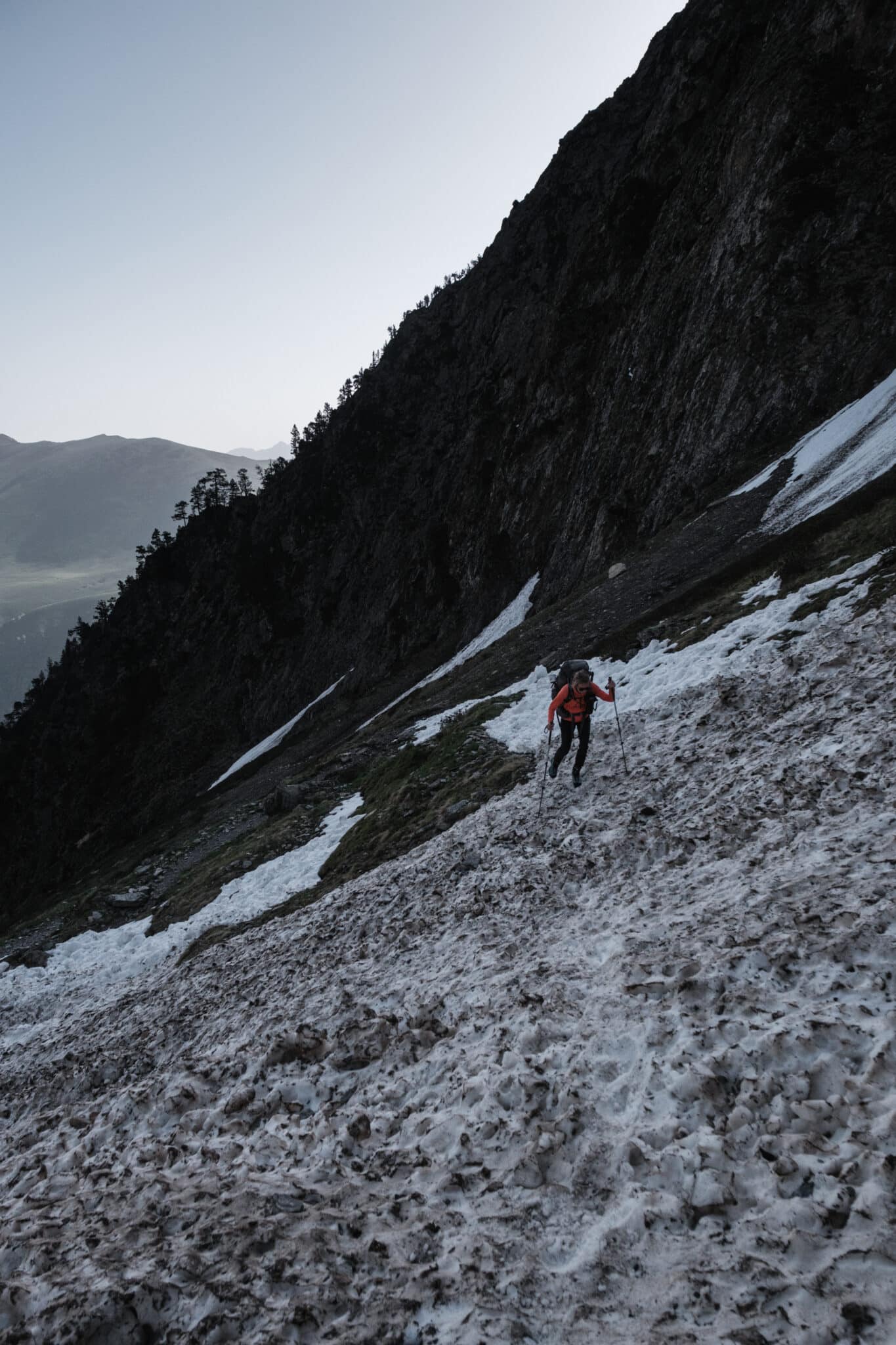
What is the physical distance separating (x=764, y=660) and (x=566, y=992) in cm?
1074

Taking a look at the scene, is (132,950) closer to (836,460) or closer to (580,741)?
(580,741)

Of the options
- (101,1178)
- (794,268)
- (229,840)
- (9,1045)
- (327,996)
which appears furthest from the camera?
(794,268)

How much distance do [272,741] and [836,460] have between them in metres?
62.1

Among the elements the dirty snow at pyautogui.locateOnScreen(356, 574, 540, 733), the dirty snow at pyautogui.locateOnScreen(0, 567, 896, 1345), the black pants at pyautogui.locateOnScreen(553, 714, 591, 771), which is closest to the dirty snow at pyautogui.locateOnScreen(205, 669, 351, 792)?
the dirty snow at pyautogui.locateOnScreen(356, 574, 540, 733)

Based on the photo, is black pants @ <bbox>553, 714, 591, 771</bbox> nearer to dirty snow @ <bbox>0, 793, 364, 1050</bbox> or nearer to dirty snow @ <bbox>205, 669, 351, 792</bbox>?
dirty snow @ <bbox>0, 793, 364, 1050</bbox>

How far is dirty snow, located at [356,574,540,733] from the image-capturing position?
179 feet

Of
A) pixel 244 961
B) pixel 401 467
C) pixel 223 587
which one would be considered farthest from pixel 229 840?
pixel 223 587

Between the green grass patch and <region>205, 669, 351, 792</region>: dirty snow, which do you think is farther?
<region>205, 669, 351, 792</region>: dirty snow

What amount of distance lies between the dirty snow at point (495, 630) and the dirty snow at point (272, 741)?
20.5 meters

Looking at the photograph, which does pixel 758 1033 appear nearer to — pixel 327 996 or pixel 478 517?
pixel 327 996

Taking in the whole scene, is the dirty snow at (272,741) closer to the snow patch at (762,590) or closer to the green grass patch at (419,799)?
the green grass patch at (419,799)

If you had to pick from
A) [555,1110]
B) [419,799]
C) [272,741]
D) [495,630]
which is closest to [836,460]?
[419,799]

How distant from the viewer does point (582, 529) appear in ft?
176

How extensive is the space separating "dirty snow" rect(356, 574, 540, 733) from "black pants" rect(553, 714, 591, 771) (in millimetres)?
35920
